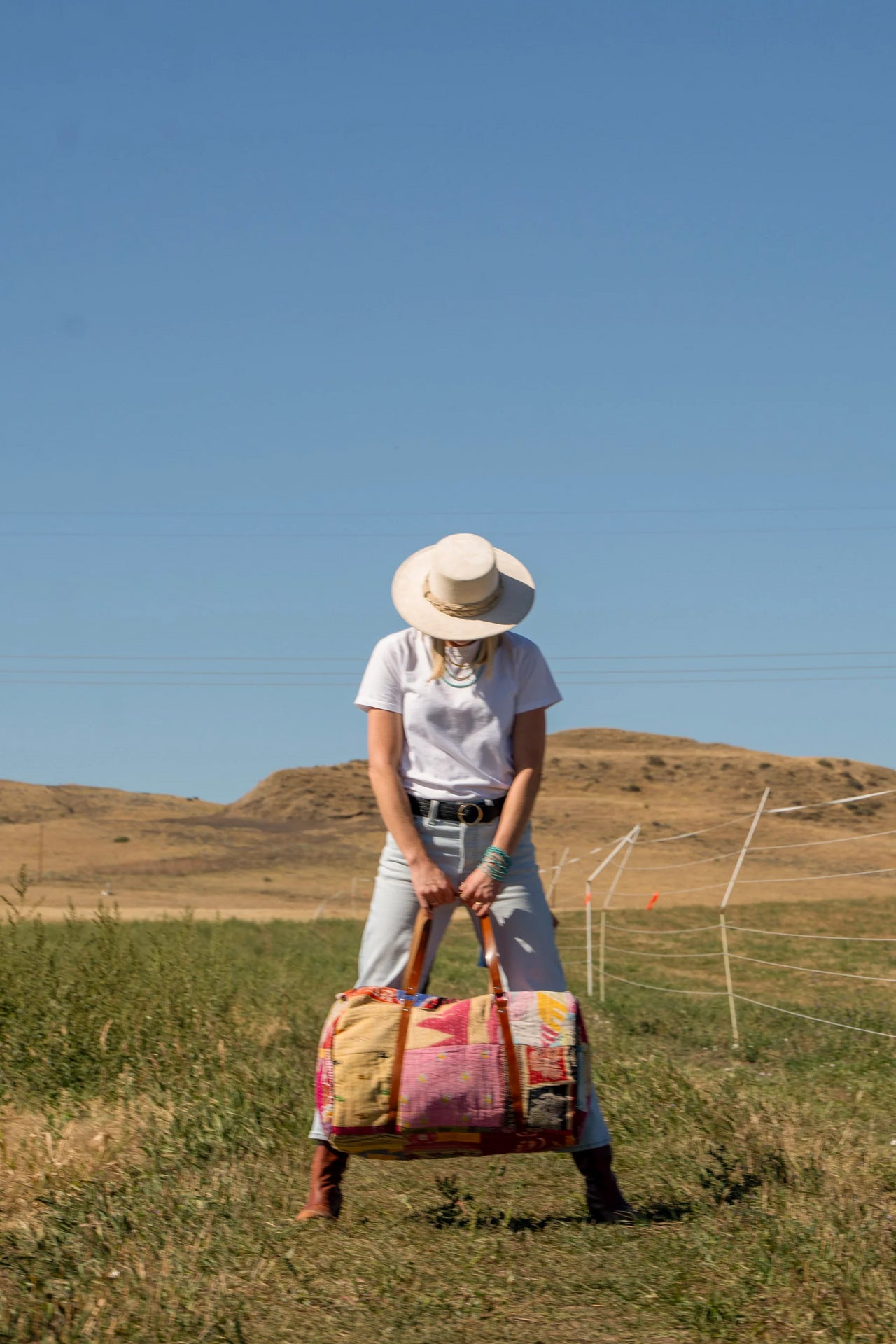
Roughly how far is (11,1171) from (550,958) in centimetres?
187

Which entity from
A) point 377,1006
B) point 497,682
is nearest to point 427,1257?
point 377,1006

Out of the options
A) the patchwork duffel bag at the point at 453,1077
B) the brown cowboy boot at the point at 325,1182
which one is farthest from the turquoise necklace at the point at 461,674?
A: the brown cowboy boot at the point at 325,1182

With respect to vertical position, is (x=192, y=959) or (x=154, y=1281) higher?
(x=192, y=959)

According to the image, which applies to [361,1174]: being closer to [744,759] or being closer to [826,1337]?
[826,1337]

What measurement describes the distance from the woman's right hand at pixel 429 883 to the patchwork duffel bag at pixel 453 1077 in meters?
0.26

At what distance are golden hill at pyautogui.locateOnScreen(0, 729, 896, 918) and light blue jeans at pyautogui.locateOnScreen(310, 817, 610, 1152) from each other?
24891 mm

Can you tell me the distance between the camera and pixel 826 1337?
8.78ft

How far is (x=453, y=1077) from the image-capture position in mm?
3518

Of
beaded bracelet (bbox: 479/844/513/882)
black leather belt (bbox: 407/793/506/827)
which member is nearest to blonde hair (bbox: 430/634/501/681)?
black leather belt (bbox: 407/793/506/827)

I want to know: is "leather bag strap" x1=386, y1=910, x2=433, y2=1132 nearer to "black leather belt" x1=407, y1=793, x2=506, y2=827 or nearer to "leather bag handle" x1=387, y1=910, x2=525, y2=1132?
"leather bag handle" x1=387, y1=910, x2=525, y2=1132

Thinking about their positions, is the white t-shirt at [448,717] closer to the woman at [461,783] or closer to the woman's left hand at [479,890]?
the woman at [461,783]

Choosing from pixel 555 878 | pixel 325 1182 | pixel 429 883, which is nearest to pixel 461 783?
pixel 429 883

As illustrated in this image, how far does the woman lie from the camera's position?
12.3ft

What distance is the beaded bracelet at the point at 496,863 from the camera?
373cm
